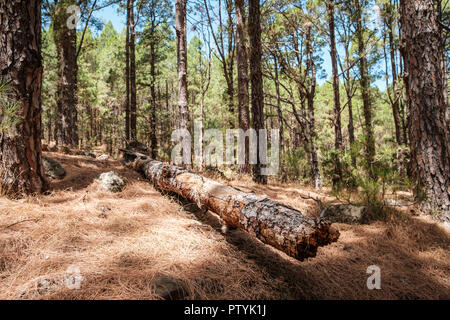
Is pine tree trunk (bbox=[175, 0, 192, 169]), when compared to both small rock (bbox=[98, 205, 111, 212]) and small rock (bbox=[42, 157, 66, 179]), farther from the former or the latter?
small rock (bbox=[98, 205, 111, 212])

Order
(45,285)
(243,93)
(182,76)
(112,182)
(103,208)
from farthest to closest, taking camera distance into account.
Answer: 1. (243,93)
2. (182,76)
3. (112,182)
4. (103,208)
5. (45,285)

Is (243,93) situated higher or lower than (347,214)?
higher

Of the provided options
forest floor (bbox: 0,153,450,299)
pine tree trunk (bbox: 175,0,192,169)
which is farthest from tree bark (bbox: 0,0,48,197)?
pine tree trunk (bbox: 175,0,192,169)

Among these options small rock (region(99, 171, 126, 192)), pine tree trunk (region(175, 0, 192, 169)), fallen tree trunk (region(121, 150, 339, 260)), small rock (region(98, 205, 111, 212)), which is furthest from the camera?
pine tree trunk (region(175, 0, 192, 169))

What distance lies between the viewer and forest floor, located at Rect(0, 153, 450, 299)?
1568mm

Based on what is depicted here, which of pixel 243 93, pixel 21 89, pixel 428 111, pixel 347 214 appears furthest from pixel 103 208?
pixel 243 93

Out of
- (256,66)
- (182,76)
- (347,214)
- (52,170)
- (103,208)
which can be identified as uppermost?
(256,66)

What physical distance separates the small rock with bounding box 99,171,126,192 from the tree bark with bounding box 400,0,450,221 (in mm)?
4428

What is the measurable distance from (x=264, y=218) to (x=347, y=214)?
211 cm

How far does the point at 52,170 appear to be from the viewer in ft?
12.0

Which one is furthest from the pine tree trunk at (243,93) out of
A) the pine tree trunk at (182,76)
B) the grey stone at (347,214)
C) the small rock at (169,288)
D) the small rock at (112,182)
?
the small rock at (169,288)

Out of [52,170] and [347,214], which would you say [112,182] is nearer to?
[52,170]
